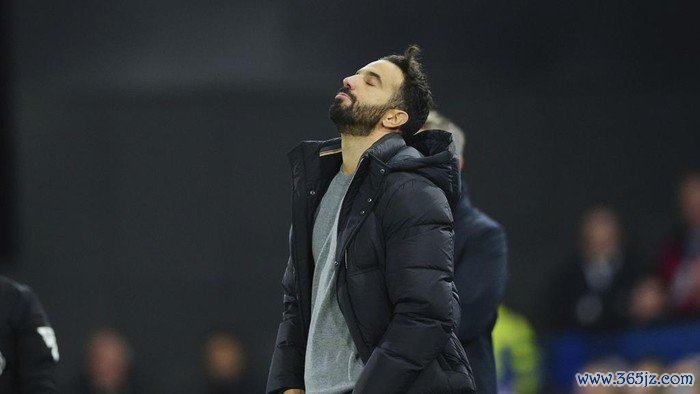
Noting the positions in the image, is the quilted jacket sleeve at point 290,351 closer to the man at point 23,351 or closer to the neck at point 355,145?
the neck at point 355,145

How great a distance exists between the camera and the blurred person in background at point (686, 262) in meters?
6.18

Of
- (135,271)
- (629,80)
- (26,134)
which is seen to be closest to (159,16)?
(26,134)

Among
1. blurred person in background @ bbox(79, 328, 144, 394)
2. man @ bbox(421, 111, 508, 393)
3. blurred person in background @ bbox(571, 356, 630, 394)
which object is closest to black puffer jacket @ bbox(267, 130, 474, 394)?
man @ bbox(421, 111, 508, 393)

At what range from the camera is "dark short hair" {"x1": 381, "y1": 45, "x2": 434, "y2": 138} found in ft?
9.22

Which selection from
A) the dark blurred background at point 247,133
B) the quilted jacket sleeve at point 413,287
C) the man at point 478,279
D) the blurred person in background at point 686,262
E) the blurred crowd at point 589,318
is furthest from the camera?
the dark blurred background at point 247,133

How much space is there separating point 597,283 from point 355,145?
4185 millimetres

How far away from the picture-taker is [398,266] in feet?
8.31

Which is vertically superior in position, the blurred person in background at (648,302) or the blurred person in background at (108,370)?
the blurred person in background at (648,302)

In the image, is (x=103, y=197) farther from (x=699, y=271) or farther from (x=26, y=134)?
(x=699, y=271)

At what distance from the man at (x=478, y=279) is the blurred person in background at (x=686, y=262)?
3038mm

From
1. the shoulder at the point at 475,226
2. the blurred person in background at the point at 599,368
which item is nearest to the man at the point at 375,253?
the shoulder at the point at 475,226

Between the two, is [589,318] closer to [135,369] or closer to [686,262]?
[686,262]

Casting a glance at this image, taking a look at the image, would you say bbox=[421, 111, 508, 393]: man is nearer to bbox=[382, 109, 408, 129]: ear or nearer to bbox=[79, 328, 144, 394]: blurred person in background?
bbox=[382, 109, 408, 129]: ear

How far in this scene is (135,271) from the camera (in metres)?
7.69
